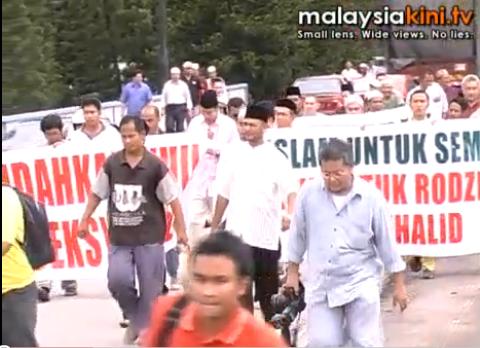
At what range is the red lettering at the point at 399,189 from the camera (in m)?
11.3

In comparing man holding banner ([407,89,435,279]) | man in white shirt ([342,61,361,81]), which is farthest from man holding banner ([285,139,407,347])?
man in white shirt ([342,61,361,81])

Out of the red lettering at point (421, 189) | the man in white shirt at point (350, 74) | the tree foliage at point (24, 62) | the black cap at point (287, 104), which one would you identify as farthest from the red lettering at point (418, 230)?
the man in white shirt at point (350, 74)

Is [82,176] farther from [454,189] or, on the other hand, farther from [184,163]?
[454,189]

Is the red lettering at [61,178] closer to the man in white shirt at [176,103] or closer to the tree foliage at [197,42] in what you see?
the man in white shirt at [176,103]

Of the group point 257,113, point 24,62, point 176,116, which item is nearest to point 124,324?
point 257,113

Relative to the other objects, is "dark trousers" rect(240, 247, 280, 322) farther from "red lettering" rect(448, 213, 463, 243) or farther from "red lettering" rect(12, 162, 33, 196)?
"red lettering" rect(448, 213, 463, 243)

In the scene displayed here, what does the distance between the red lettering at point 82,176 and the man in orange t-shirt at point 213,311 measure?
22.5 feet

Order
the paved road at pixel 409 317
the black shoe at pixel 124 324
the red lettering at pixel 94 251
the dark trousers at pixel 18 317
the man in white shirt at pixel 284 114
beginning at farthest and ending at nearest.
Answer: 1. the man in white shirt at pixel 284 114
2. the red lettering at pixel 94 251
3. the black shoe at pixel 124 324
4. the paved road at pixel 409 317
5. the dark trousers at pixel 18 317

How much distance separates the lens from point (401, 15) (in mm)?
25797

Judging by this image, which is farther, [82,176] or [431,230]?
[431,230]

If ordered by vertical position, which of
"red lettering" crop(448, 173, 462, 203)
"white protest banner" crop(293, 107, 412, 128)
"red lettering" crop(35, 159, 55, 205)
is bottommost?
"red lettering" crop(448, 173, 462, 203)

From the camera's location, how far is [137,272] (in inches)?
337

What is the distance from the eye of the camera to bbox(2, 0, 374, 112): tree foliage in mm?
34719

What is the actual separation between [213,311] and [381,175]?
24.9 feet
